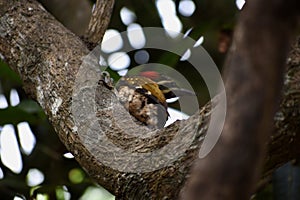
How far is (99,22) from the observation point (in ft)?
5.56

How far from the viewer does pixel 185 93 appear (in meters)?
1.79

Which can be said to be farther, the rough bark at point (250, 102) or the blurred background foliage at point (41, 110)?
the blurred background foliage at point (41, 110)

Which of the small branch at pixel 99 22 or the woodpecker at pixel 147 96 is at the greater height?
the small branch at pixel 99 22

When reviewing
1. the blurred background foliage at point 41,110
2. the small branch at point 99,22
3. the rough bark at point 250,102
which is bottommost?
the blurred background foliage at point 41,110

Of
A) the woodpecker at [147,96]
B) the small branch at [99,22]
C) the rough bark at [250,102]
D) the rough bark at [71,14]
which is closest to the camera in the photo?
the rough bark at [250,102]

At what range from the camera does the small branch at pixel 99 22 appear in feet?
5.52

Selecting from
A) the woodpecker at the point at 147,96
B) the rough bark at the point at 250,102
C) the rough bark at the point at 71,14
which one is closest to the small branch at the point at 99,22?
the woodpecker at the point at 147,96

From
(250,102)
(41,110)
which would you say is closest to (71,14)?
(41,110)

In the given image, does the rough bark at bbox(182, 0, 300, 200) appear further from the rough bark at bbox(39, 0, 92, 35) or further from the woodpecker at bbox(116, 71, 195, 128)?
the rough bark at bbox(39, 0, 92, 35)

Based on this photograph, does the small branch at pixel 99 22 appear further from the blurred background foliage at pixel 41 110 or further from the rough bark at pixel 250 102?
the rough bark at pixel 250 102

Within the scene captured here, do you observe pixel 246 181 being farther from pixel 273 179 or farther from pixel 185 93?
pixel 185 93

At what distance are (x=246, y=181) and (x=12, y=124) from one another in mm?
1728

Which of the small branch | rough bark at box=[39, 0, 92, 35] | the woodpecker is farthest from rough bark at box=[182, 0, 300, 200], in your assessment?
rough bark at box=[39, 0, 92, 35]

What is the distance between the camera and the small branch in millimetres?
1683
